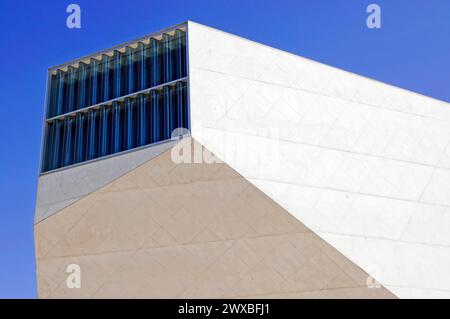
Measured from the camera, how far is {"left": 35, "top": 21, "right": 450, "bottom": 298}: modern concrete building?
2681cm

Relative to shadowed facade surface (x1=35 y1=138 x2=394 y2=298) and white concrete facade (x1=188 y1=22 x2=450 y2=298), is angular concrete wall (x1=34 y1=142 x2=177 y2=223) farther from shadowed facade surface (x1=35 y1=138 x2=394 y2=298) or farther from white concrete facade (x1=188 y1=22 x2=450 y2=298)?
white concrete facade (x1=188 y1=22 x2=450 y2=298)

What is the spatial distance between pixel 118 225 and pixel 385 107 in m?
14.4

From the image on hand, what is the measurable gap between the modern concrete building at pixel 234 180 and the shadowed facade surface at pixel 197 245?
60 millimetres

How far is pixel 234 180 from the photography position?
2697 centimetres

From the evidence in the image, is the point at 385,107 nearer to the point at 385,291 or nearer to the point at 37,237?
the point at 385,291

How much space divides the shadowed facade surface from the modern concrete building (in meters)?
0.06

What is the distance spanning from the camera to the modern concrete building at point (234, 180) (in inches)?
1056

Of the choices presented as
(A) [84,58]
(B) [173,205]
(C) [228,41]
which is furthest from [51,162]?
(C) [228,41]

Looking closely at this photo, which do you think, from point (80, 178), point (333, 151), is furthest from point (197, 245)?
point (333, 151)

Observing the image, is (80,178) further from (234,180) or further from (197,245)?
(234,180)

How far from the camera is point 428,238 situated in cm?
2953

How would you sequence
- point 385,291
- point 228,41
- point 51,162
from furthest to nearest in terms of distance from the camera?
point 51,162, point 228,41, point 385,291

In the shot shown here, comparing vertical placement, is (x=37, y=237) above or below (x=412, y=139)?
below

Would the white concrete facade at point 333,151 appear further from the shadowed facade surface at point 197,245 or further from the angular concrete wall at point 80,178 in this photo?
the angular concrete wall at point 80,178
